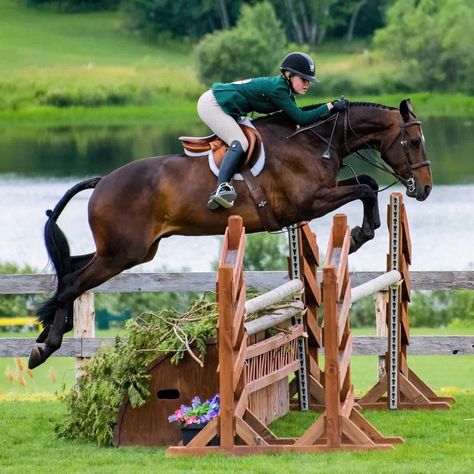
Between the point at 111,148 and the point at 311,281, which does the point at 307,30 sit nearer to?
the point at 111,148

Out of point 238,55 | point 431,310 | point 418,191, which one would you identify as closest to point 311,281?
point 418,191

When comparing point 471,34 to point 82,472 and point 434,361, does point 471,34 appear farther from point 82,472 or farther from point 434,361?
point 82,472

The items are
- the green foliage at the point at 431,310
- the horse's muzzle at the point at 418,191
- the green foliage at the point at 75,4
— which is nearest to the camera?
the horse's muzzle at the point at 418,191

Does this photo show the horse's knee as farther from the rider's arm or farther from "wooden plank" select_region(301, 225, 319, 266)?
"wooden plank" select_region(301, 225, 319, 266)

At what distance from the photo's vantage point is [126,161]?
42156 mm

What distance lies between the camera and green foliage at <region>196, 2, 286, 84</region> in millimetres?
50525

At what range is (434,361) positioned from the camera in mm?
16484

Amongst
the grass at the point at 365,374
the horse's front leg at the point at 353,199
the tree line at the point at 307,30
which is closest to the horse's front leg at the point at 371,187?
the horse's front leg at the point at 353,199

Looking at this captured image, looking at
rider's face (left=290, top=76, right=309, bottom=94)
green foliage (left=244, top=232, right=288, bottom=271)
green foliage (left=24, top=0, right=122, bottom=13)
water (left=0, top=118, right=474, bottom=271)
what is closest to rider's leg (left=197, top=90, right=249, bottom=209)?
rider's face (left=290, top=76, right=309, bottom=94)

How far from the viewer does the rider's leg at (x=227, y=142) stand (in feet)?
27.1

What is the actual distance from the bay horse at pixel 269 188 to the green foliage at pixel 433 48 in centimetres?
4317

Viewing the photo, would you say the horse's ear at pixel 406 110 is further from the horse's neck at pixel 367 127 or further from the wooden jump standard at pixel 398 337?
the wooden jump standard at pixel 398 337

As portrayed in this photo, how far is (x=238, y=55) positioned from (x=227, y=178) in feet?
143

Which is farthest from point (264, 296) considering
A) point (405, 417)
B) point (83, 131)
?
point (83, 131)
